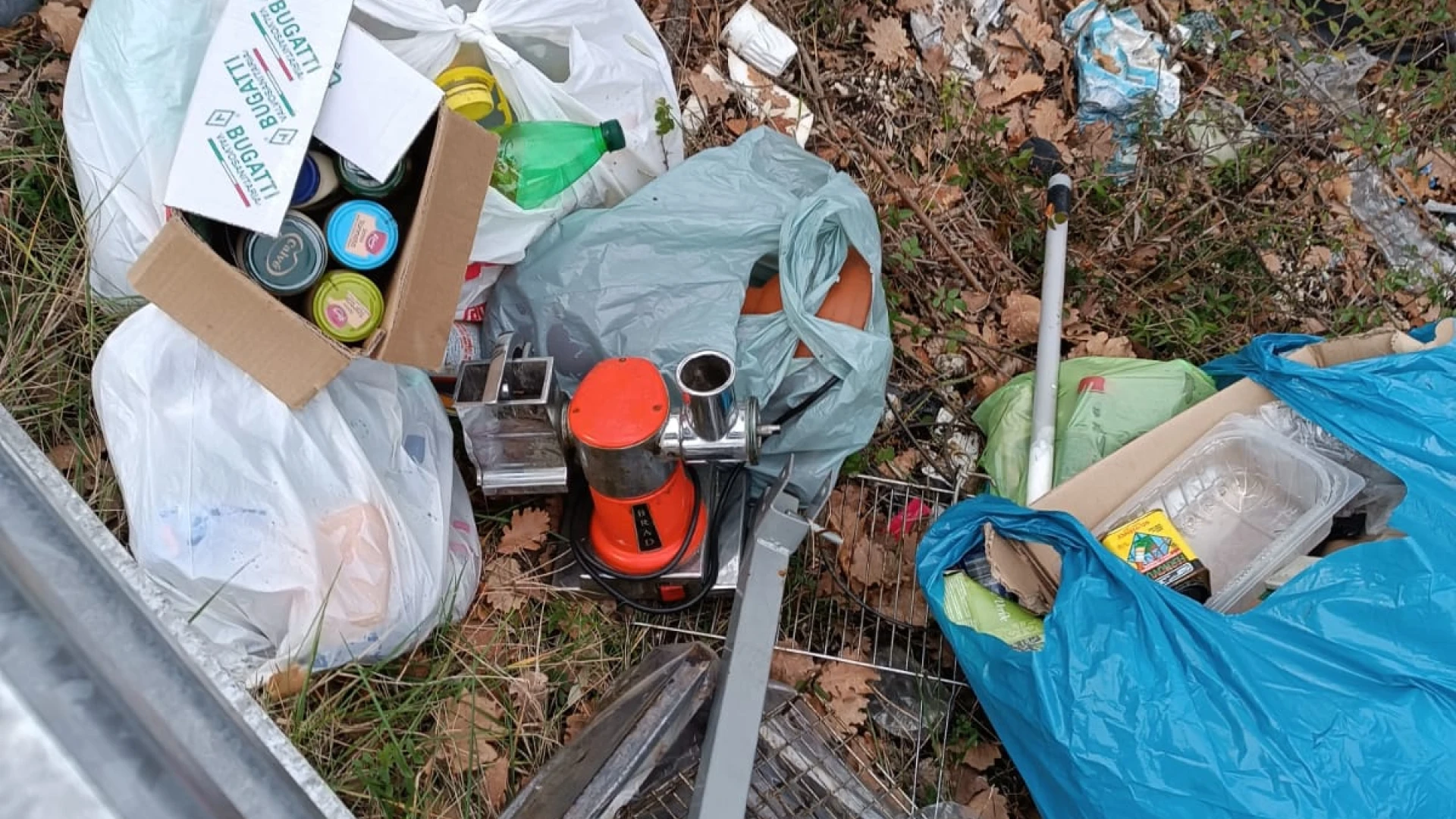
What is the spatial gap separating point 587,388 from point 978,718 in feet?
3.35

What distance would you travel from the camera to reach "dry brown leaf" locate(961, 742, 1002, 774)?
5.96 ft

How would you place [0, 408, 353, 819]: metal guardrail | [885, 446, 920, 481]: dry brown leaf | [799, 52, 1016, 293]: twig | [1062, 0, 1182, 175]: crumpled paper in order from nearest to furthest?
[0, 408, 353, 819]: metal guardrail < [885, 446, 920, 481]: dry brown leaf < [799, 52, 1016, 293]: twig < [1062, 0, 1182, 175]: crumpled paper

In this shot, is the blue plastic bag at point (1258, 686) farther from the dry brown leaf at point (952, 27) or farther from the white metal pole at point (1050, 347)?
the dry brown leaf at point (952, 27)

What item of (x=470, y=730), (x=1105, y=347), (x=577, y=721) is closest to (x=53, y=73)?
(x=470, y=730)

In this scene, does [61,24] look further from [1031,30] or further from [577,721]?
[1031,30]

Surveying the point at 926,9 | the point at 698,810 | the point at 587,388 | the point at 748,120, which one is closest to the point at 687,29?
the point at 748,120

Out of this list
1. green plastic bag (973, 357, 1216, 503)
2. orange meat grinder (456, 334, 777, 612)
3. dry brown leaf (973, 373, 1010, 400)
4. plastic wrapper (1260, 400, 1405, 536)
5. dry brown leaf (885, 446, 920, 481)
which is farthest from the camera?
dry brown leaf (973, 373, 1010, 400)

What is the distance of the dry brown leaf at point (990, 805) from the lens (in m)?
1.75

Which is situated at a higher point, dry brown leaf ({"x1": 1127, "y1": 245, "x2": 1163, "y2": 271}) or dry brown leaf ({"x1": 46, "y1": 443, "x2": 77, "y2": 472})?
dry brown leaf ({"x1": 1127, "y1": 245, "x2": 1163, "y2": 271})

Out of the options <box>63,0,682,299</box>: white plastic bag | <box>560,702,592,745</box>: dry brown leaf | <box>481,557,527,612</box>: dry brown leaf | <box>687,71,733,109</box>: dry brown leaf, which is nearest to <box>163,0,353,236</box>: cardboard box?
<box>63,0,682,299</box>: white plastic bag

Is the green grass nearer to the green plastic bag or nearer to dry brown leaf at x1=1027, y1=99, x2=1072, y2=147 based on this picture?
dry brown leaf at x1=1027, y1=99, x2=1072, y2=147

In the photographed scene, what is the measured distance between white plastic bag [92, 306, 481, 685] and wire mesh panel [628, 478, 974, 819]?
533 mm

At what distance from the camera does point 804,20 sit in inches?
104

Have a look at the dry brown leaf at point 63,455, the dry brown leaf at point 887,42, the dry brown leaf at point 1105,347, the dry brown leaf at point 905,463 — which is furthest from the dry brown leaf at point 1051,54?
the dry brown leaf at point 63,455
